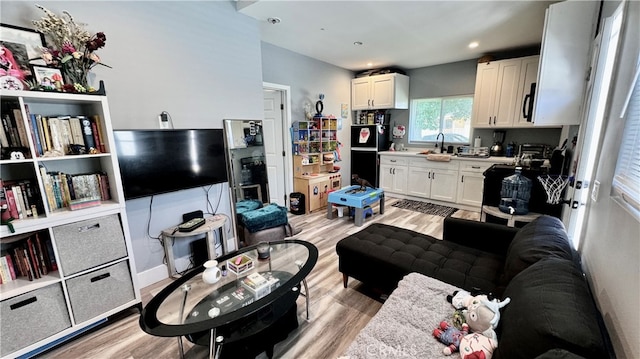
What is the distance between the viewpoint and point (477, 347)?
1.05 m

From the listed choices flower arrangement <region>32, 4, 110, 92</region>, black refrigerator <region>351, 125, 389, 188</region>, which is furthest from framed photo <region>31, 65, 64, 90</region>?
black refrigerator <region>351, 125, 389, 188</region>

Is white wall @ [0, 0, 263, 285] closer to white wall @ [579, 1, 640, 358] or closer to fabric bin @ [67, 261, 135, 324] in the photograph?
fabric bin @ [67, 261, 135, 324]

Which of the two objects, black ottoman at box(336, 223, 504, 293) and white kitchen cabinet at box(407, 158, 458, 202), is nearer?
black ottoman at box(336, 223, 504, 293)

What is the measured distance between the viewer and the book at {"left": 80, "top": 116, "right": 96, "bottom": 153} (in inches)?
70.3

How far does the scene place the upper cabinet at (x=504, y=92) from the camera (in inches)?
148

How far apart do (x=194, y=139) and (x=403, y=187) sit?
12.8ft

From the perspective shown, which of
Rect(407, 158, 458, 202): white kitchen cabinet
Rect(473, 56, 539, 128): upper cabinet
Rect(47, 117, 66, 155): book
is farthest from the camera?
Rect(407, 158, 458, 202): white kitchen cabinet

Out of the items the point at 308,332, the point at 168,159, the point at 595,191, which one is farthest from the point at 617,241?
the point at 168,159

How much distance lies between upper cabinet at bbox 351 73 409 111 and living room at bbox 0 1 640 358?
9.24 ft

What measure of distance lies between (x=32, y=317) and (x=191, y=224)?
1116mm

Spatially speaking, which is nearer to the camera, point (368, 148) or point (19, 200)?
point (19, 200)

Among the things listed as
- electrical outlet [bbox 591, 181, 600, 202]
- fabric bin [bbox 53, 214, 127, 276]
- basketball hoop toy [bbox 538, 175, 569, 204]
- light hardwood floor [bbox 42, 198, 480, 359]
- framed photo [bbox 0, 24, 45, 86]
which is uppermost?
framed photo [bbox 0, 24, 45, 86]

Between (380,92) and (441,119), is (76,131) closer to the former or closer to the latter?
(380,92)

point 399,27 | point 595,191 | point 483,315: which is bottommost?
point 483,315
